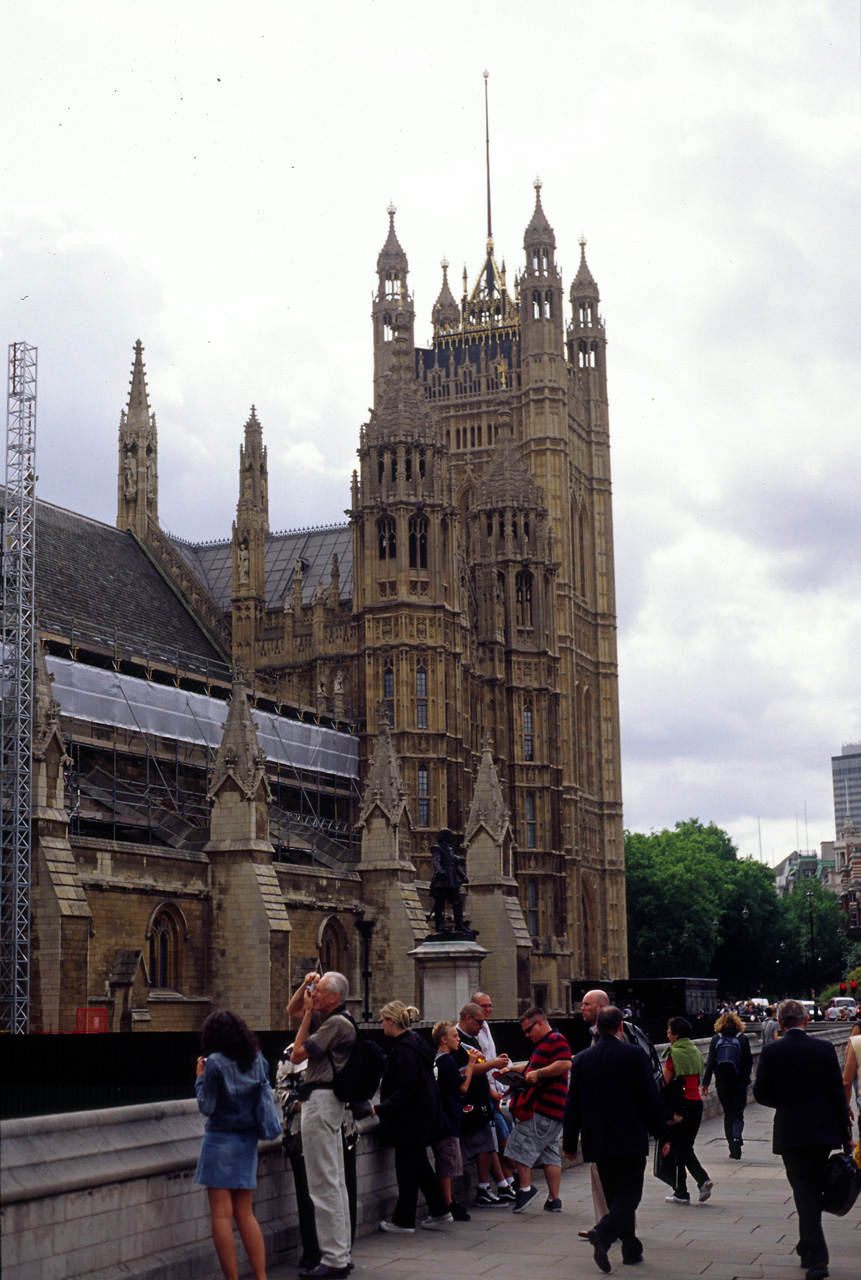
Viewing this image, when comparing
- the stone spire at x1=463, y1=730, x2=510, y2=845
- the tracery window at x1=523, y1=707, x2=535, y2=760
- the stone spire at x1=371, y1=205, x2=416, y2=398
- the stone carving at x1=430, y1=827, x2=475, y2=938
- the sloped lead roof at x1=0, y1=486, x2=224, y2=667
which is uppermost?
the stone spire at x1=371, y1=205, x2=416, y2=398

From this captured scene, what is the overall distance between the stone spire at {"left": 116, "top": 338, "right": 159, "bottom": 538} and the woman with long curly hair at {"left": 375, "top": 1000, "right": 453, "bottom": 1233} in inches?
1893

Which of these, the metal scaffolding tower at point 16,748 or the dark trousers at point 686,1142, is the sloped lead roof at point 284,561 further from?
the dark trousers at point 686,1142

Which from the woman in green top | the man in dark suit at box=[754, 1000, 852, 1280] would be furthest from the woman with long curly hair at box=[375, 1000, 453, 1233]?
the man in dark suit at box=[754, 1000, 852, 1280]

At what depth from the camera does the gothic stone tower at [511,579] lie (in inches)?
2083

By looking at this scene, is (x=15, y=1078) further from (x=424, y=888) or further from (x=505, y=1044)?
(x=424, y=888)

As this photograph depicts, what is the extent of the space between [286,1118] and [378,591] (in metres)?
41.5

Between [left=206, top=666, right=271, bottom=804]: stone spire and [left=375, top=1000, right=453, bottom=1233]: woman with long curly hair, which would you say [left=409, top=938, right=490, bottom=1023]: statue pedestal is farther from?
[left=375, top=1000, right=453, bottom=1233]: woman with long curly hair

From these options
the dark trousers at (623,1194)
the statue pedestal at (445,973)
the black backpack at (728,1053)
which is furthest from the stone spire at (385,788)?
the dark trousers at (623,1194)

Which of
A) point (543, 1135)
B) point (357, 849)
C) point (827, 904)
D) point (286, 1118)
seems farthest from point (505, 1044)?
point (827, 904)

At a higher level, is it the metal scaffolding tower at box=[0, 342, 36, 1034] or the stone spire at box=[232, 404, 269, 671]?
the stone spire at box=[232, 404, 269, 671]

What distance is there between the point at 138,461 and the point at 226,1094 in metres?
52.6

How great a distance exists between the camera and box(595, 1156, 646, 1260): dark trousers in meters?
11.5

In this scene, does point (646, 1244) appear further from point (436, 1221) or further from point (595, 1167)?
point (436, 1221)

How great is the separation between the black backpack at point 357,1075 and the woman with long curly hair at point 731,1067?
8.23 meters
